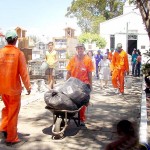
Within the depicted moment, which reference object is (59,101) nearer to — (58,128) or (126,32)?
(58,128)

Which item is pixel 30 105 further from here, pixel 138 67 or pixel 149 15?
pixel 138 67

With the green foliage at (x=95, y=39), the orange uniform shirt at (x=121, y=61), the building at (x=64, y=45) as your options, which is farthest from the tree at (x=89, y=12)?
the orange uniform shirt at (x=121, y=61)

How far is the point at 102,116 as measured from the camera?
816 centimetres

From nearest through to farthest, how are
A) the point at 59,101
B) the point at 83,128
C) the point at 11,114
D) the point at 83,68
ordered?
the point at 11,114
the point at 59,101
the point at 83,128
the point at 83,68

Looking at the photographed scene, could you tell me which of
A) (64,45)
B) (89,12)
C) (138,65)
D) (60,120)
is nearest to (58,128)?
(60,120)

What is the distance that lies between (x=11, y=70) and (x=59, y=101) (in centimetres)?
102

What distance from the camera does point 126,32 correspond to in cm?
3800

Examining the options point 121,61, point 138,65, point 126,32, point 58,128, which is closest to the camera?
point 58,128

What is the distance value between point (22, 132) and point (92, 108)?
10.2ft

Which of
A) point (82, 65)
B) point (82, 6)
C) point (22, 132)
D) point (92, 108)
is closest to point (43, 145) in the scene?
point (22, 132)

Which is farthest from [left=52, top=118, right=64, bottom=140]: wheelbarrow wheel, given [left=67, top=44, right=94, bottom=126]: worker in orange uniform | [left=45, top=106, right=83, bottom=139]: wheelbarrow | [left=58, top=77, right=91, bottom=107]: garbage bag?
[left=67, top=44, right=94, bottom=126]: worker in orange uniform

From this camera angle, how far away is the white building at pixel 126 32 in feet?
127

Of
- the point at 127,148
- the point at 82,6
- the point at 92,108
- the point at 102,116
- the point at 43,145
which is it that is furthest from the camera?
the point at 82,6

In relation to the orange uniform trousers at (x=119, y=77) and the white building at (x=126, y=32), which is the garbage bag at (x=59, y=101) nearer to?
the orange uniform trousers at (x=119, y=77)
